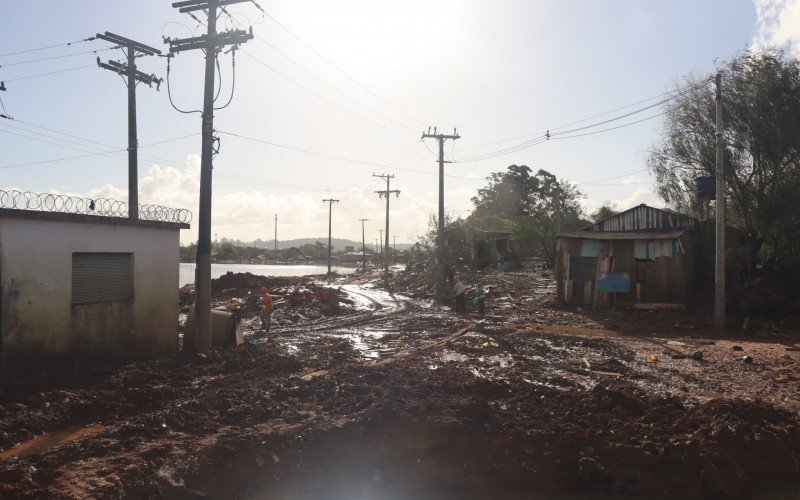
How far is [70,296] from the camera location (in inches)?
400

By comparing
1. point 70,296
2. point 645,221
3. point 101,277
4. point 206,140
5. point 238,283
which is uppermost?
point 206,140

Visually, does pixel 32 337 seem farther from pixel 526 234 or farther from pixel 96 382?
pixel 526 234

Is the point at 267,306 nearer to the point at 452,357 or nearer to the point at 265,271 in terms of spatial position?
the point at 452,357

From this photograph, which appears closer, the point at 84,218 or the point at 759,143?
the point at 84,218

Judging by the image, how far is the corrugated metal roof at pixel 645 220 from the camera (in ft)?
72.2

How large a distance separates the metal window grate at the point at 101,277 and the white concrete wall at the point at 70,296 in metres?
0.15

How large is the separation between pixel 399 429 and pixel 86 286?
7615 mm

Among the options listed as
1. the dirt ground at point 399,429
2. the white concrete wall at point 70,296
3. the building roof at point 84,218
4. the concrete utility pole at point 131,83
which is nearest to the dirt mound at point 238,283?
the concrete utility pole at point 131,83

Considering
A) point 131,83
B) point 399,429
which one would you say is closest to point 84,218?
point 399,429

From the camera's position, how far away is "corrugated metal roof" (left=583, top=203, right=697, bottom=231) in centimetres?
2200

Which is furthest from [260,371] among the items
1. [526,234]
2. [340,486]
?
[526,234]

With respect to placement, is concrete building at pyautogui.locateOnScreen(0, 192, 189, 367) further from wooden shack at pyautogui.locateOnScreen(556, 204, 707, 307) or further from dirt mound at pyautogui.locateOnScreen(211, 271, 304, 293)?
dirt mound at pyautogui.locateOnScreen(211, 271, 304, 293)

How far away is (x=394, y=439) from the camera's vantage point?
23.4ft

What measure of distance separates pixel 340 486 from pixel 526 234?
126 feet
